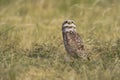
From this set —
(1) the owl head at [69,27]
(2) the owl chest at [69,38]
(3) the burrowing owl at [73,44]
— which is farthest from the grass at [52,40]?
(1) the owl head at [69,27]

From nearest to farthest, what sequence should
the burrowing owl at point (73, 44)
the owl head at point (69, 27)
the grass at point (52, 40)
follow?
the grass at point (52, 40), the burrowing owl at point (73, 44), the owl head at point (69, 27)

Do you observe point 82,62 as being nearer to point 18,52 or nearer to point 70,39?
point 70,39

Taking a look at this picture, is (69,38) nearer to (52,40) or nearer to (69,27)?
(69,27)

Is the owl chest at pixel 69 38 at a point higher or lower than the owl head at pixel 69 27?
lower

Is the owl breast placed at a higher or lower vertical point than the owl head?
lower

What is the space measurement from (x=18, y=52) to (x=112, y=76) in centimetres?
179

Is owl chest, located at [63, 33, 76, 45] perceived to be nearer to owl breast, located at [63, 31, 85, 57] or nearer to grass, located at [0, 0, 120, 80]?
owl breast, located at [63, 31, 85, 57]

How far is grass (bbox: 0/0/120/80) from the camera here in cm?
678

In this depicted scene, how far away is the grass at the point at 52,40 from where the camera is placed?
678 centimetres

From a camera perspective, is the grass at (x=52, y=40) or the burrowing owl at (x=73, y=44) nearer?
the grass at (x=52, y=40)

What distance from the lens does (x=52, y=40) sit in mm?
8586

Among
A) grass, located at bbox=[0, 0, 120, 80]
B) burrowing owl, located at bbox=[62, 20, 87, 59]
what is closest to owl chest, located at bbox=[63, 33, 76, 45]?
burrowing owl, located at bbox=[62, 20, 87, 59]

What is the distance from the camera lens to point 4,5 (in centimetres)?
1186

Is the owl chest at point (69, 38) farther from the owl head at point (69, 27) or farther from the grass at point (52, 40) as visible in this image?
the grass at point (52, 40)
